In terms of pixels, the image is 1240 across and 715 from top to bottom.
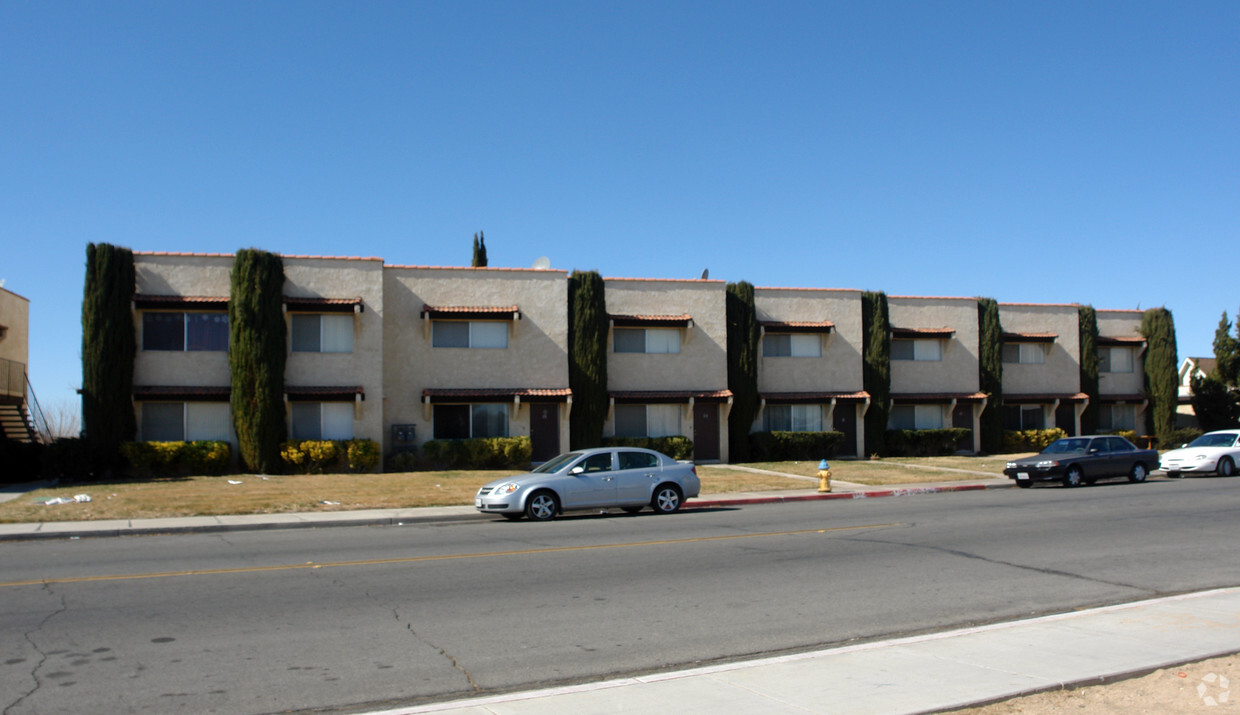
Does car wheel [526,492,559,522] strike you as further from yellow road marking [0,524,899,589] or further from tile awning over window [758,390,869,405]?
tile awning over window [758,390,869,405]

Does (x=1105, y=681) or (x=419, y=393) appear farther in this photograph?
(x=419, y=393)

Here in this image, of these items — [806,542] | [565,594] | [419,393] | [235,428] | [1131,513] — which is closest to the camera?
[565,594]


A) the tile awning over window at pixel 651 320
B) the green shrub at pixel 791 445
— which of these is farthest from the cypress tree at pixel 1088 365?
the tile awning over window at pixel 651 320

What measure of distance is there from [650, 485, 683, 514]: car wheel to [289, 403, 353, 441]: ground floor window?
14.1 metres

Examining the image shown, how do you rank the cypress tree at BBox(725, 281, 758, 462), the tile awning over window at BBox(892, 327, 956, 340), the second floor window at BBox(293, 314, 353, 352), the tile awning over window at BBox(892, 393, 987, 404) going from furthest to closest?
the tile awning over window at BBox(892, 327, 956, 340) < the tile awning over window at BBox(892, 393, 987, 404) < the cypress tree at BBox(725, 281, 758, 462) < the second floor window at BBox(293, 314, 353, 352)

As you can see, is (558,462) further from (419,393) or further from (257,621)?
(419,393)

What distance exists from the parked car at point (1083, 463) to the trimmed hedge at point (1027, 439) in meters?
13.8

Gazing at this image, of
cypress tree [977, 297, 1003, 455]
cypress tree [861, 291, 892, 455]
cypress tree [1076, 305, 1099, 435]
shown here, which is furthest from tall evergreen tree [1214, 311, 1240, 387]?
cypress tree [861, 291, 892, 455]

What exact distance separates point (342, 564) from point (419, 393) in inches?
763

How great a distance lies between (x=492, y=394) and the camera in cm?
3105

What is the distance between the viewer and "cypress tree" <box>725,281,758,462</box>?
34750 millimetres

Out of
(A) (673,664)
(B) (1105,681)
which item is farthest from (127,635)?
(B) (1105,681)

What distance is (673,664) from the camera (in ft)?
24.1

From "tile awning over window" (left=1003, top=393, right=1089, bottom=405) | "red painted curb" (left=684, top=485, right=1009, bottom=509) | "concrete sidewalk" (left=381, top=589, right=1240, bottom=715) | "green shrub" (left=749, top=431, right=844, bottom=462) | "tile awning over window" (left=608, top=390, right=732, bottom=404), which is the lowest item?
"red painted curb" (left=684, top=485, right=1009, bottom=509)
